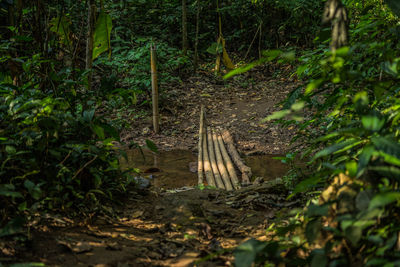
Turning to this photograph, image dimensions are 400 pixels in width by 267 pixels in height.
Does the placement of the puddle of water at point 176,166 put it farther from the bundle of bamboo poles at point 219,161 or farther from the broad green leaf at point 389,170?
the broad green leaf at point 389,170

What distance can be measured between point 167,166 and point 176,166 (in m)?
0.14

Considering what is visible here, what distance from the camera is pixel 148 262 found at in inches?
53.3

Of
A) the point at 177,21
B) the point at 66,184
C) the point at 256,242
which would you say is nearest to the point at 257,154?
the point at 66,184

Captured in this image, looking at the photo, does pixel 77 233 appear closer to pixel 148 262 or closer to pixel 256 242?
pixel 148 262

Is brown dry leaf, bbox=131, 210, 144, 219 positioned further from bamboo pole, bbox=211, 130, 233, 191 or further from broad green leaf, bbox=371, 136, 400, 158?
bamboo pole, bbox=211, 130, 233, 191

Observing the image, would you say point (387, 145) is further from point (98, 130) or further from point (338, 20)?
point (98, 130)

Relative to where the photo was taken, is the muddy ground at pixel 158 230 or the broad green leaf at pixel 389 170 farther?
the muddy ground at pixel 158 230

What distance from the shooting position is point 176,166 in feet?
15.8

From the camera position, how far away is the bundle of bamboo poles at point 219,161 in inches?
155

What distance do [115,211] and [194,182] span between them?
222 cm

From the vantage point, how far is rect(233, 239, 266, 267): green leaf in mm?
960

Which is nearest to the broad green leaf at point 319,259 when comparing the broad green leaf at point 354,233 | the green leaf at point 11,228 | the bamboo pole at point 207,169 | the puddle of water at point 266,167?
the broad green leaf at point 354,233

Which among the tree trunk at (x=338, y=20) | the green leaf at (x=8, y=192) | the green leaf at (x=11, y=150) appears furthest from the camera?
the green leaf at (x=11, y=150)

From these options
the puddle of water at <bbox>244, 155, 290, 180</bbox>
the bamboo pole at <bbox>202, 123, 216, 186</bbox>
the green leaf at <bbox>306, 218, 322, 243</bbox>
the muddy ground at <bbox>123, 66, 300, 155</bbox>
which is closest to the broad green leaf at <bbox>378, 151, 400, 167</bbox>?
the green leaf at <bbox>306, 218, 322, 243</bbox>
